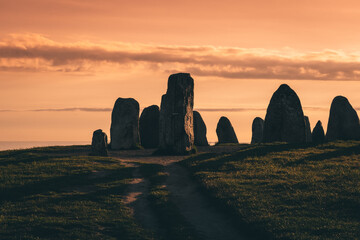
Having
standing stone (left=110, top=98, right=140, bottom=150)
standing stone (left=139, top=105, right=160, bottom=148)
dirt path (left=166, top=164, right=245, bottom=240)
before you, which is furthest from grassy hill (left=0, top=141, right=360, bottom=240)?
standing stone (left=139, top=105, right=160, bottom=148)

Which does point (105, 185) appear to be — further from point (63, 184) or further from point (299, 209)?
point (299, 209)

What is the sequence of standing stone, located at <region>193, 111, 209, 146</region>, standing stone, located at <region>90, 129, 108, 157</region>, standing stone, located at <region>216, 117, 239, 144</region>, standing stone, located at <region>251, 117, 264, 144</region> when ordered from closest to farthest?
standing stone, located at <region>90, 129, 108, 157</region> → standing stone, located at <region>193, 111, 209, 146</region> → standing stone, located at <region>216, 117, 239, 144</region> → standing stone, located at <region>251, 117, 264, 144</region>

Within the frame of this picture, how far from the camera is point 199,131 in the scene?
220 feet

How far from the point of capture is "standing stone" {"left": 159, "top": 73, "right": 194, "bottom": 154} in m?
49.0

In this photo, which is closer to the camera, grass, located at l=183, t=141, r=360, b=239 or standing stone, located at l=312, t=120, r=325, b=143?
grass, located at l=183, t=141, r=360, b=239

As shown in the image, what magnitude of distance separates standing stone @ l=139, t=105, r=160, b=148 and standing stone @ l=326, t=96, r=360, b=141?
19858mm

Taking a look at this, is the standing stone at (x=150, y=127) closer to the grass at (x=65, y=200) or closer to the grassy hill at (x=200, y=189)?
the grassy hill at (x=200, y=189)

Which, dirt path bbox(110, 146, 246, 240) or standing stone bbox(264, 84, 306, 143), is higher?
standing stone bbox(264, 84, 306, 143)

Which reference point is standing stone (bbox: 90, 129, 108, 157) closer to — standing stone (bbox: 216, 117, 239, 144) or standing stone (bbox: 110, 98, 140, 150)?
standing stone (bbox: 110, 98, 140, 150)

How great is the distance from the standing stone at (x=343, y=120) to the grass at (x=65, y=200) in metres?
27.0

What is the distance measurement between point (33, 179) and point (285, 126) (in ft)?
93.0

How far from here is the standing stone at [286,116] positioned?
54.1 m

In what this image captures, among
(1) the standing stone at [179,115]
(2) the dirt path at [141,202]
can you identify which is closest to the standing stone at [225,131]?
(1) the standing stone at [179,115]

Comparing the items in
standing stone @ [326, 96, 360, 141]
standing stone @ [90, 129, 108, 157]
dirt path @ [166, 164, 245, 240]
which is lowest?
dirt path @ [166, 164, 245, 240]
